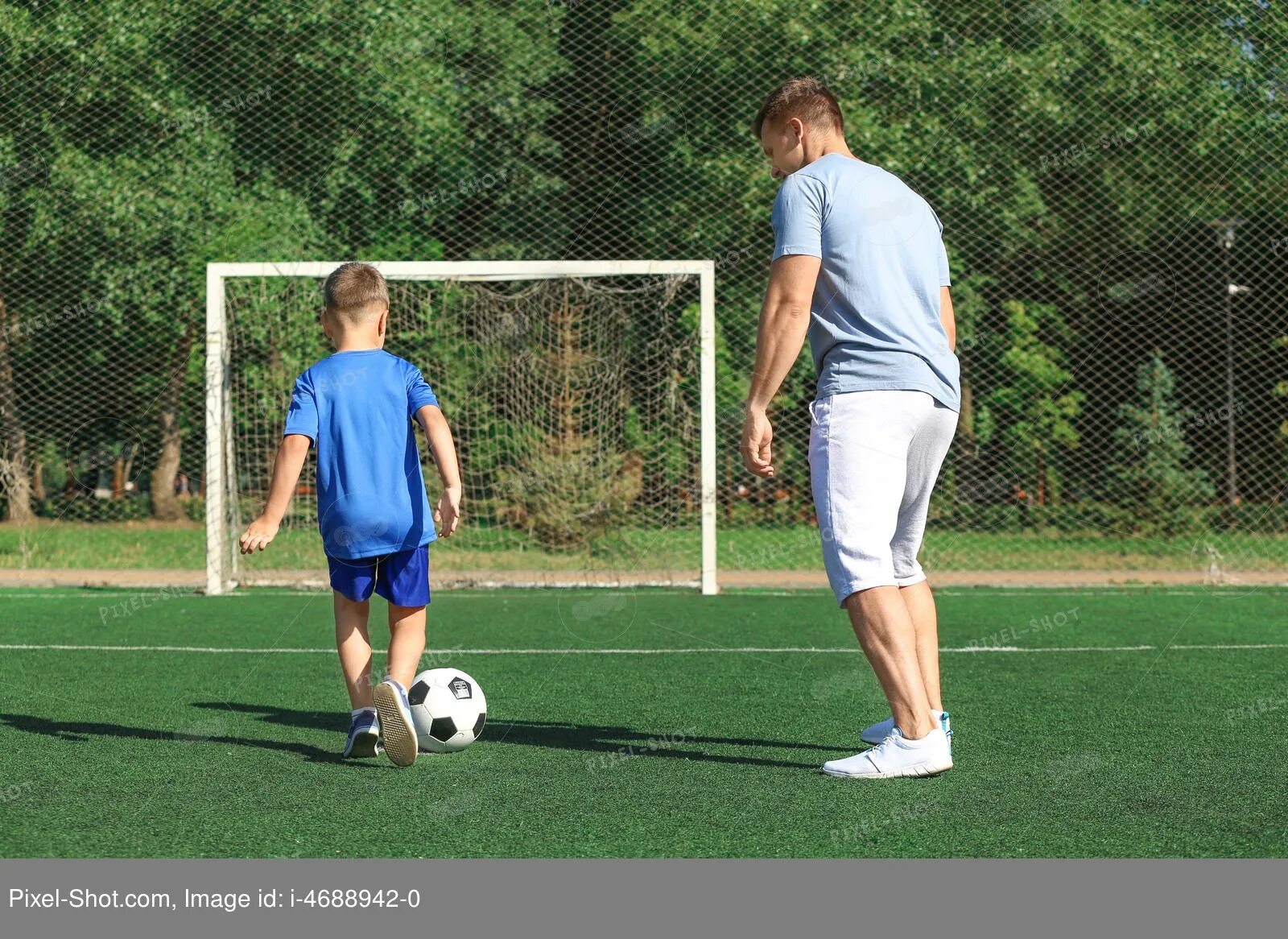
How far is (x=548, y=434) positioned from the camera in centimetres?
1168

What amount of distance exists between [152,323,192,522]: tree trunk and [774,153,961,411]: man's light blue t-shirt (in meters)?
18.0

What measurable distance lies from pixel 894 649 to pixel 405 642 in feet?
5.06

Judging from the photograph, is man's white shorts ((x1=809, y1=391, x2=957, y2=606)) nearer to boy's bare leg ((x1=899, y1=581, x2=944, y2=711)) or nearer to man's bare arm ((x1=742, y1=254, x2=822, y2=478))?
man's bare arm ((x1=742, y1=254, x2=822, y2=478))

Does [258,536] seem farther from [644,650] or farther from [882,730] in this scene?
[644,650]

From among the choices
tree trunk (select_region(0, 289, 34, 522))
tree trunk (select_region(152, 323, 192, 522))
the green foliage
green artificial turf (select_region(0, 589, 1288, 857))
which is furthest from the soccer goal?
tree trunk (select_region(152, 323, 192, 522))

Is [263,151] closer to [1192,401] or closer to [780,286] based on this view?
[1192,401]

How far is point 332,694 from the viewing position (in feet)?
19.1

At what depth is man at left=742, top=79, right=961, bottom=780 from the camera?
4012mm

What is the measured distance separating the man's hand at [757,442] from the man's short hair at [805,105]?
0.93 metres

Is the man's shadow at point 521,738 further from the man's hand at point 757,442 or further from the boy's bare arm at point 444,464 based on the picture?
the man's hand at point 757,442

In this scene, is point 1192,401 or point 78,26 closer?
→ point 78,26

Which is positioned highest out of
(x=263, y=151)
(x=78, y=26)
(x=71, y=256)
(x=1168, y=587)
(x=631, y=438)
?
(x=78, y=26)

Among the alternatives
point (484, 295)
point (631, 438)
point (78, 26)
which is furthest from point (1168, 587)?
point (78, 26)

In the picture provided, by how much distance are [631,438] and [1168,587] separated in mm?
4470
